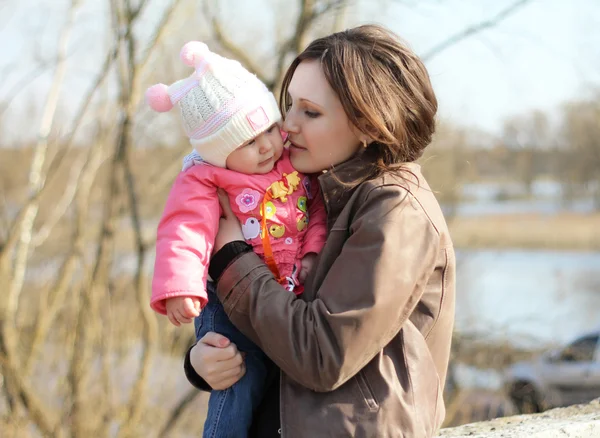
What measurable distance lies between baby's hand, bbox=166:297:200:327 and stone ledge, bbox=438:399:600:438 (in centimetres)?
95

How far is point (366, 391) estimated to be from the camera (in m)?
1.53

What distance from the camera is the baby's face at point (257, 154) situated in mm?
1727

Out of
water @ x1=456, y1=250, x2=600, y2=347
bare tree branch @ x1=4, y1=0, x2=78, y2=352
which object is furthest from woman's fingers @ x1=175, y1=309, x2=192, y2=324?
water @ x1=456, y1=250, x2=600, y2=347

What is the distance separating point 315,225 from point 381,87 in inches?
14.3

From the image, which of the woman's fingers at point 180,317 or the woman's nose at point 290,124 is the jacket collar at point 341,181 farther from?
the woman's fingers at point 180,317

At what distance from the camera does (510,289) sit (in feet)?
52.6

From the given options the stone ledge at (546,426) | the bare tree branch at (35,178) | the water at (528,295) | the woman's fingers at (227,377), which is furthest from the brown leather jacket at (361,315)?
the water at (528,295)

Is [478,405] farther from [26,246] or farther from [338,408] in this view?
[338,408]

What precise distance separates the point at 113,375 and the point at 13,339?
1906 millimetres

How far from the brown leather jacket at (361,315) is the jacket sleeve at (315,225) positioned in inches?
3.8

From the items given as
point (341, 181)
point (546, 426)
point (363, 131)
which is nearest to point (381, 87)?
point (363, 131)

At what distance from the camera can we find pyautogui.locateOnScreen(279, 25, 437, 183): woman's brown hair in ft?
5.23

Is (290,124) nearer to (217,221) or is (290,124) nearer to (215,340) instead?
(217,221)

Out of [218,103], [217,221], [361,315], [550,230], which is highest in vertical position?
[218,103]
